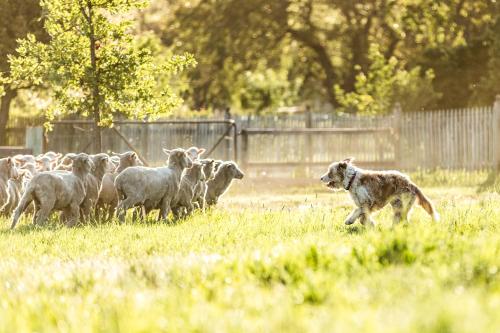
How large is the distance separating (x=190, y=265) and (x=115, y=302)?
5.83ft

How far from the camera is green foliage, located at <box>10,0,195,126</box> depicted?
1808cm

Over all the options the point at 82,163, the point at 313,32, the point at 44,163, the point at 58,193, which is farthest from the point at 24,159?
the point at 313,32

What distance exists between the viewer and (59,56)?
18125 mm

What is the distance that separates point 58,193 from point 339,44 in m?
38.5

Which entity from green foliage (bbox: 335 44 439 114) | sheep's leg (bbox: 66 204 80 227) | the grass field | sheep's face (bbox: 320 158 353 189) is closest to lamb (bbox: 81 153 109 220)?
sheep's leg (bbox: 66 204 80 227)

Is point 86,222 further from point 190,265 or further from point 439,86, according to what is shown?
point 439,86

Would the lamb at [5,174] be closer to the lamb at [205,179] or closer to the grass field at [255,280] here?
the lamb at [205,179]

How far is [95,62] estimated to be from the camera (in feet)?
60.5

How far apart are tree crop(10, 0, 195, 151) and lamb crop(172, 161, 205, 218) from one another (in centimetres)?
339

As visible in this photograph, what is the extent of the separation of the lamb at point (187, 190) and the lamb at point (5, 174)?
2.75 meters

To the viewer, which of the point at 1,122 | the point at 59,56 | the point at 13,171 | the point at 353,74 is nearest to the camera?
the point at 13,171

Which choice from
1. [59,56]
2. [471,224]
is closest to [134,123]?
[59,56]

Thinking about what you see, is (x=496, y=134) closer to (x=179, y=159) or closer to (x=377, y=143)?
(x=377, y=143)

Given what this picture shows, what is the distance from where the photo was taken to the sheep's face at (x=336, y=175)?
40.0ft
